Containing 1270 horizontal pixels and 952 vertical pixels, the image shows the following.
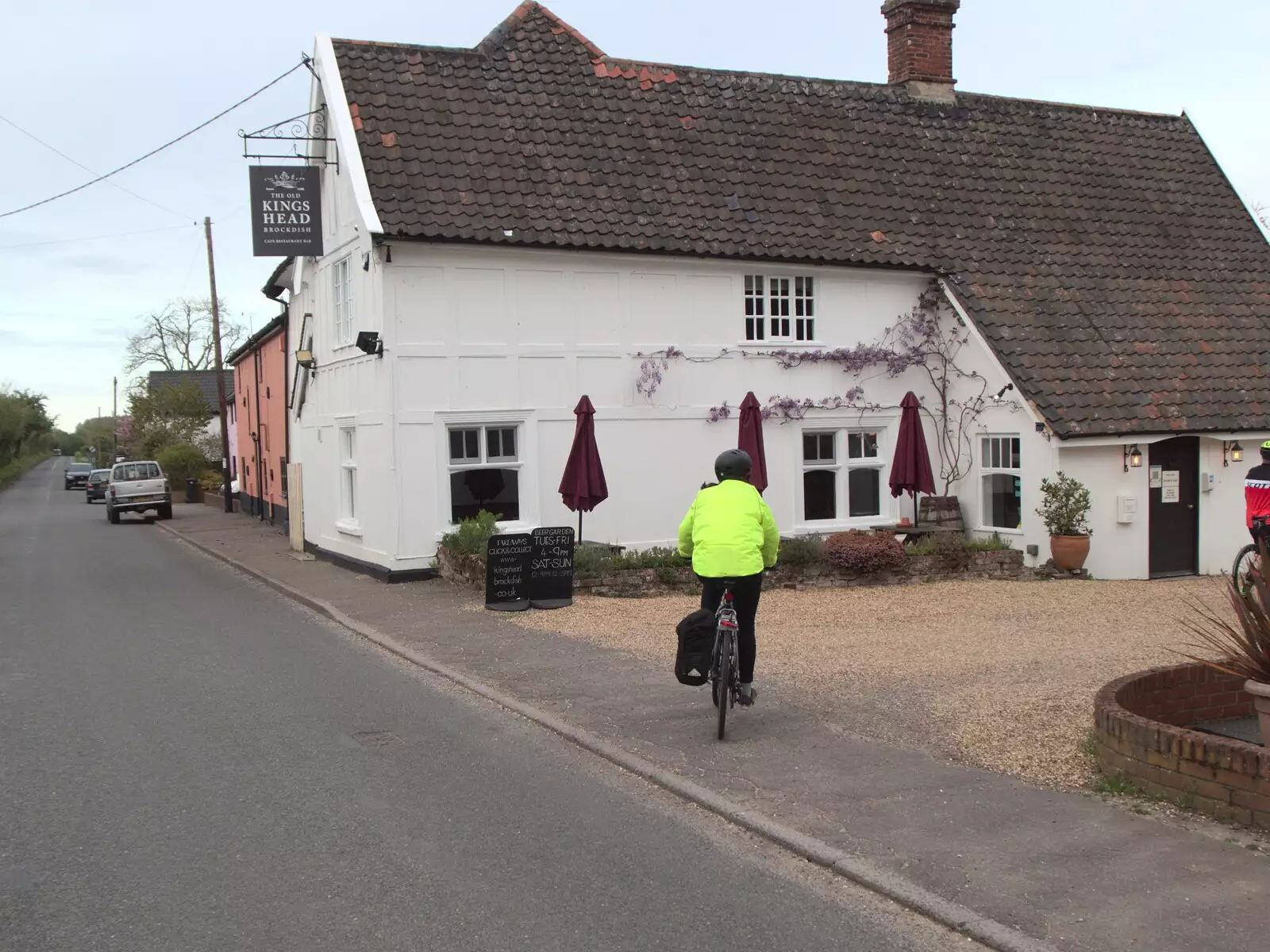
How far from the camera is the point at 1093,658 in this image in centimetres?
1055

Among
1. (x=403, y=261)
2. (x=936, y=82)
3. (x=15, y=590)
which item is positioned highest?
(x=936, y=82)

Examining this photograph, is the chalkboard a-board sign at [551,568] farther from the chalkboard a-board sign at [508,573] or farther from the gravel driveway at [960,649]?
the gravel driveway at [960,649]

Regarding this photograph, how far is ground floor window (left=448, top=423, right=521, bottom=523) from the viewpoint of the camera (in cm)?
1755

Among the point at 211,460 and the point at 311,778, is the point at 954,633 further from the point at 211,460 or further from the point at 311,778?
the point at 211,460

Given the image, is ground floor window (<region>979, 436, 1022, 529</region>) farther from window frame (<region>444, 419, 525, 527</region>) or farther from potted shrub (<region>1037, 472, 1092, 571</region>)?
window frame (<region>444, 419, 525, 527</region>)

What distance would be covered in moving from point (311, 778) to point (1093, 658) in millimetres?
6963

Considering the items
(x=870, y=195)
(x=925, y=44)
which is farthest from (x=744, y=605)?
(x=925, y=44)

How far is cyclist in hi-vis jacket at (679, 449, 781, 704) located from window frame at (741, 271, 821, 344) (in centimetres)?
1102

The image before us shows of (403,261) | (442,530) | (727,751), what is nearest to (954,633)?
(727,751)

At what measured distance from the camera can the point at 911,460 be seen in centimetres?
1795

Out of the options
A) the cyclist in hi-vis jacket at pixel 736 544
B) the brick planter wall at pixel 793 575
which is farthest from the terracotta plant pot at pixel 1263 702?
the brick planter wall at pixel 793 575

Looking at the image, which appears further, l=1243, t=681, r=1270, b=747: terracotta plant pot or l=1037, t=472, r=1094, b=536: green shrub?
l=1037, t=472, r=1094, b=536: green shrub

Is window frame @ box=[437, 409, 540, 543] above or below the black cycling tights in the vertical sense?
above

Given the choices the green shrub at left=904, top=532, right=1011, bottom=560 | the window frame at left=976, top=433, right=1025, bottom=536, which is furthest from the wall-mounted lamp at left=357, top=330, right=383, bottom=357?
the window frame at left=976, top=433, right=1025, bottom=536
